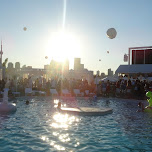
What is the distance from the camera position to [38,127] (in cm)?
1062

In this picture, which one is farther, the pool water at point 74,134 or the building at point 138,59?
the building at point 138,59

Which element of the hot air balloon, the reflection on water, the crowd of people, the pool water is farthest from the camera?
the crowd of people

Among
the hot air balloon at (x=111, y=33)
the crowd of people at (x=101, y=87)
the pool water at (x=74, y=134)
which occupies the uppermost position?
the hot air balloon at (x=111, y=33)

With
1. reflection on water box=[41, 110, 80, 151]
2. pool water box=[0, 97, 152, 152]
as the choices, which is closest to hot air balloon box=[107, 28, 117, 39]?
pool water box=[0, 97, 152, 152]

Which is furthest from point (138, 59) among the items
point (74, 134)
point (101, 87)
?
point (74, 134)

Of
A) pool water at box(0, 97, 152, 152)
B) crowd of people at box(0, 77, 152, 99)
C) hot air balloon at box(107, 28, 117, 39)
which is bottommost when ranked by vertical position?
pool water at box(0, 97, 152, 152)

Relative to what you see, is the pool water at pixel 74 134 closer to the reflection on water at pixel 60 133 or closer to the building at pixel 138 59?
the reflection on water at pixel 60 133

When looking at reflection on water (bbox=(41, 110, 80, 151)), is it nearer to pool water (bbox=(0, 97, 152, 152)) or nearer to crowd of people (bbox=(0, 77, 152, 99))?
pool water (bbox=(0, 97, 152, 152))

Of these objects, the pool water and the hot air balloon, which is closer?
the pool water

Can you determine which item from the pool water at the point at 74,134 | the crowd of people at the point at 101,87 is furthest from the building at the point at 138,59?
the pool water at the point at 74,134

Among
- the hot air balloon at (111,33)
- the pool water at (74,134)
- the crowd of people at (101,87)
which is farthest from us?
the crowd of people at (101,87)

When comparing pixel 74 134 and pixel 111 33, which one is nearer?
pixel 74 134

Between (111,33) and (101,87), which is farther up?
(111,33)

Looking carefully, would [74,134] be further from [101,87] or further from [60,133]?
[101,87]
